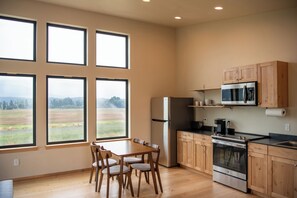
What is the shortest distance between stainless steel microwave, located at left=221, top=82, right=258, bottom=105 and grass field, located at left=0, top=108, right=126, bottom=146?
2.49 meters

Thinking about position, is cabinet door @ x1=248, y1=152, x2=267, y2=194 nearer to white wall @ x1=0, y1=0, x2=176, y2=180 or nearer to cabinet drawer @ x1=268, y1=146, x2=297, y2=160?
cabinet drawer @ x1=268, y1=146, x2=297, y2=160

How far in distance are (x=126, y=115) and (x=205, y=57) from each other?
7.78ft

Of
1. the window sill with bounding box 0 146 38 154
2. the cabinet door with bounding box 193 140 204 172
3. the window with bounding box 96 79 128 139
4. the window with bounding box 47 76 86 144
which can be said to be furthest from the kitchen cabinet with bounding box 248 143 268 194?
the window sill with bounding box 0 146 38 154

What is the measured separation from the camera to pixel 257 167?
4.05 m

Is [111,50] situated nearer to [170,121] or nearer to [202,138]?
[170,121]

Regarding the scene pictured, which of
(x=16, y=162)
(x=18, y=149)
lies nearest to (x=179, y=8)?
(x=18, y=149)

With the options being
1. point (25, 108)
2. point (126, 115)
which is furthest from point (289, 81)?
point (25, 108)

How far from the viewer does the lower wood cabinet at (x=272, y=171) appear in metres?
3.61

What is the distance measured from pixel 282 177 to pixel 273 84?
58.9 inches

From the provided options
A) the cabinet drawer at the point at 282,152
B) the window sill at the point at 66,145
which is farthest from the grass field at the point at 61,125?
the cabinet drawer at the point at 282,152

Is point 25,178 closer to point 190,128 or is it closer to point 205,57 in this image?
point 190,128

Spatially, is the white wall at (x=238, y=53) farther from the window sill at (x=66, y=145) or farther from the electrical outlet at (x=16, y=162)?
the electrical outlet at (x=16, y=162)

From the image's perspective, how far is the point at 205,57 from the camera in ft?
19.2

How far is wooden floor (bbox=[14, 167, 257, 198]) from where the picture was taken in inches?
161
